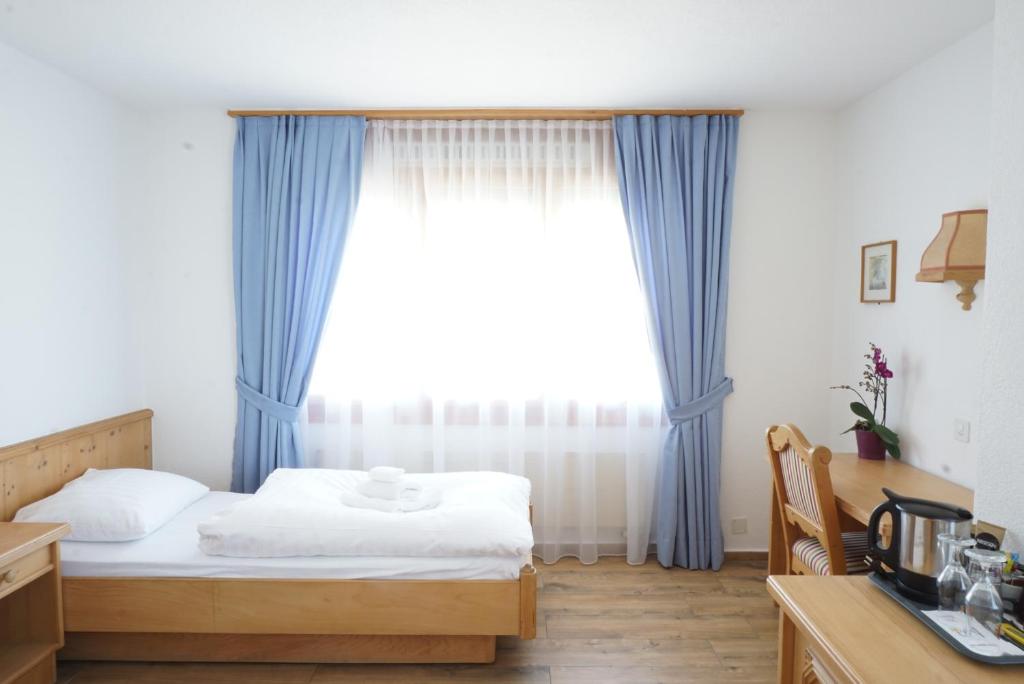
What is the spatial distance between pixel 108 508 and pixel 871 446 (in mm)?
3574

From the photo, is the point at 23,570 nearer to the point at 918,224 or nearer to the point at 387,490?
the point at 387,490

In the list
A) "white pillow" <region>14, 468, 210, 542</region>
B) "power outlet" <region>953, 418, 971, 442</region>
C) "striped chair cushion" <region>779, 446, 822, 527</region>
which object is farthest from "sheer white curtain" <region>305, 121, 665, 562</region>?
"power outlet" <region>953, 418, 971, 442</region>

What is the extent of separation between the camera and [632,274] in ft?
11.6

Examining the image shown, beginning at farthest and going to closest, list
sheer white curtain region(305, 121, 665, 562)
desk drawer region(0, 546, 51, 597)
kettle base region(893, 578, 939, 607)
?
sheer white curtain region(305, 121, 665, 562)
desk drawer region(0, 546, 51, 597)
kettle base region(893, 578, 939, 607)

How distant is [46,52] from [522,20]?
87.5 inches

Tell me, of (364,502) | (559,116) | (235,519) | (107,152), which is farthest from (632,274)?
(107,152)

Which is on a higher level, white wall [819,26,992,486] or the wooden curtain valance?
the wooden curtain valance

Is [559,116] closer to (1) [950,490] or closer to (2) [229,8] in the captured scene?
(2) [229,8]

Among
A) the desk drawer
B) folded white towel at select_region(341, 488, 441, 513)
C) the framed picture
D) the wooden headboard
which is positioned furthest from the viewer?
the framed picture

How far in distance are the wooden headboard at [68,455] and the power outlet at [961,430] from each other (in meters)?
4.14

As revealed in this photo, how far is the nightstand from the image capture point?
7.19 feet

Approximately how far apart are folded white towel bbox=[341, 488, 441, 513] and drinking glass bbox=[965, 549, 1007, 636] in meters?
2.03

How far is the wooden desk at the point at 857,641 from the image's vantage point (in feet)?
3.98

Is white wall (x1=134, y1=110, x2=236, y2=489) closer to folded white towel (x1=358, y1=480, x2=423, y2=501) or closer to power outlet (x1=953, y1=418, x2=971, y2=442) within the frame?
folded white towel (x1=358, y1=480, x2=423, y2=501)
